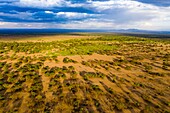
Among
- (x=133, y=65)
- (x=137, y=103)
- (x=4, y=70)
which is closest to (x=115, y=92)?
(x=137, y=103)

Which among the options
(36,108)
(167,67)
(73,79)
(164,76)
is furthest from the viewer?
(167,67)

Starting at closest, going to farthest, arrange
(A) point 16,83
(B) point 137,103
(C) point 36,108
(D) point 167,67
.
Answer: (C) point 36,108, (B) point 137,103, (A) point 16,83, (D) point 167,67

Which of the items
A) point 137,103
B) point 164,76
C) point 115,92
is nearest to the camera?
point 137,103

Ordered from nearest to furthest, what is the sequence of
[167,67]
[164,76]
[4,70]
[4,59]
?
[164,76] → [4,70] → [167,67] → [4,59]

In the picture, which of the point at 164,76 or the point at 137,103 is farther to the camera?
the point at 164,76

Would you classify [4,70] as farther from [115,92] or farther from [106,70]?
[115,92]

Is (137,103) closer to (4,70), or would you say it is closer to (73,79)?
(73,79)

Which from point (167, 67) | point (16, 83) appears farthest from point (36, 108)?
point (167, 67)

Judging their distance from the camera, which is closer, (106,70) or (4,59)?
(106,70)
